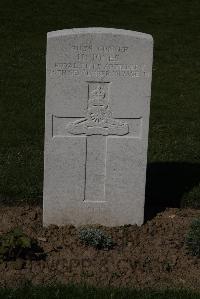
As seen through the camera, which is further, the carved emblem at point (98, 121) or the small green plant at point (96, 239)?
the carved emblem at point (98, 121)

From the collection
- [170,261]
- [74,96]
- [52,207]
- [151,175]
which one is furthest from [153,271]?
[151,175]

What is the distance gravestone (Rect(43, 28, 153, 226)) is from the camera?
22.0 feet

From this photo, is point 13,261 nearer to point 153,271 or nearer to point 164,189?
point 153,271

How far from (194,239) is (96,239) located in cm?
94

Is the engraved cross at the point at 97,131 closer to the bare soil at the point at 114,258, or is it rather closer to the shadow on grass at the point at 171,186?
the bare soil at the point at 114,258

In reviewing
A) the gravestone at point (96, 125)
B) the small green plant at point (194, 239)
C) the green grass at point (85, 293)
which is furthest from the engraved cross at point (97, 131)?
the green grass at point (85, 293)

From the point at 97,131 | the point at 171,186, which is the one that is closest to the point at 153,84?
the point at 171,186

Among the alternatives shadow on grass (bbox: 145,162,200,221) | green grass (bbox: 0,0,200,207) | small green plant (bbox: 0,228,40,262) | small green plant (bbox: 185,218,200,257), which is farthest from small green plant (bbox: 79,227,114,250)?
green grass (bbox: 0,0,200,207)

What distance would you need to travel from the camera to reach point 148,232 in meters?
7.24

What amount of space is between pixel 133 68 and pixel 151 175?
7.75ft

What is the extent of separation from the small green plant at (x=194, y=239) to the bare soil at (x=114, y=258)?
0.07 meters

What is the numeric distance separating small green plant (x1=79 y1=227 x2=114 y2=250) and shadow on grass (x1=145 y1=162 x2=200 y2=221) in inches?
36.1

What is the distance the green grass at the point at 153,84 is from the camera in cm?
882

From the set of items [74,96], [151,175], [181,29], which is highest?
[181,29]
